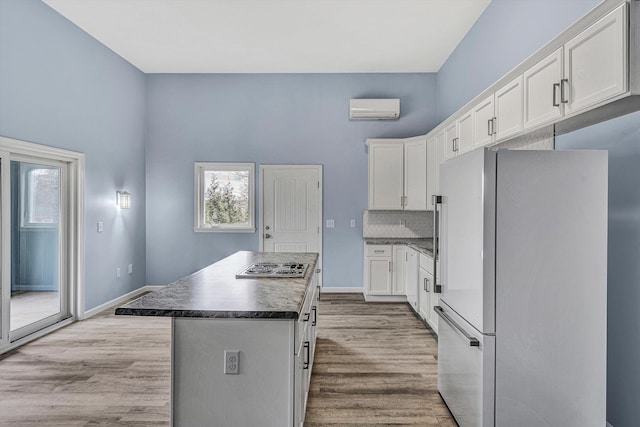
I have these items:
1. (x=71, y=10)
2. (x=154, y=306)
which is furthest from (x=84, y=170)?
(x=154, y=306)

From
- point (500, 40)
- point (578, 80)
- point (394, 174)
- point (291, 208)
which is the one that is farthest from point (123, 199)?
point (578, 80)

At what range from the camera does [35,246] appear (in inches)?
152

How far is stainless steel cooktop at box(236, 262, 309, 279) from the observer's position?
8.15 ft

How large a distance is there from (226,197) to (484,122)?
13.3 ft

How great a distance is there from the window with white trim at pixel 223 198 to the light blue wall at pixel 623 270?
15.1 feet

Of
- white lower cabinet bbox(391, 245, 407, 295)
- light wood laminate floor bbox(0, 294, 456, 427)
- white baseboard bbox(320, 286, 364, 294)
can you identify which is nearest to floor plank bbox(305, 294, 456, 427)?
light wood laminate floor bbox(0, 294, 456, 427)

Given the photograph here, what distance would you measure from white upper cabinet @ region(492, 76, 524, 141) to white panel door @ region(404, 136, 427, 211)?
238cm

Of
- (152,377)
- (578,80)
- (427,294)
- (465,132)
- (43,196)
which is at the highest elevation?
(465,132)

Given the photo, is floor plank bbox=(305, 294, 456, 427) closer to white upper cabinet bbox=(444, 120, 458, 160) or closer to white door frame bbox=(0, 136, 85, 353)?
white upper cabinet bbox=(444, 120, 458, 160)

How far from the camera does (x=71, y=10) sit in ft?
12.8

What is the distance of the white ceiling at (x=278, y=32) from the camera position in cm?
385

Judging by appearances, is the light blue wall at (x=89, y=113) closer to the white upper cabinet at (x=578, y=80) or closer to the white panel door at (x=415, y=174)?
the white panel door at (x=415, y=174)

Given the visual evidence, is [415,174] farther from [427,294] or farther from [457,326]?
[457,326]

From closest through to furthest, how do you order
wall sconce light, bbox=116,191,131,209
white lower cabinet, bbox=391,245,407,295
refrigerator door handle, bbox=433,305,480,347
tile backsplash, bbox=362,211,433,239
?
1. refrigerator door handle, bbox=433,305,480,347
2. wall sconce light, bbox=116,191,131,209
3. white lower cabinet, bbox=391,245,407,295
4. tile backsplash, bbox=362,211,433,239
